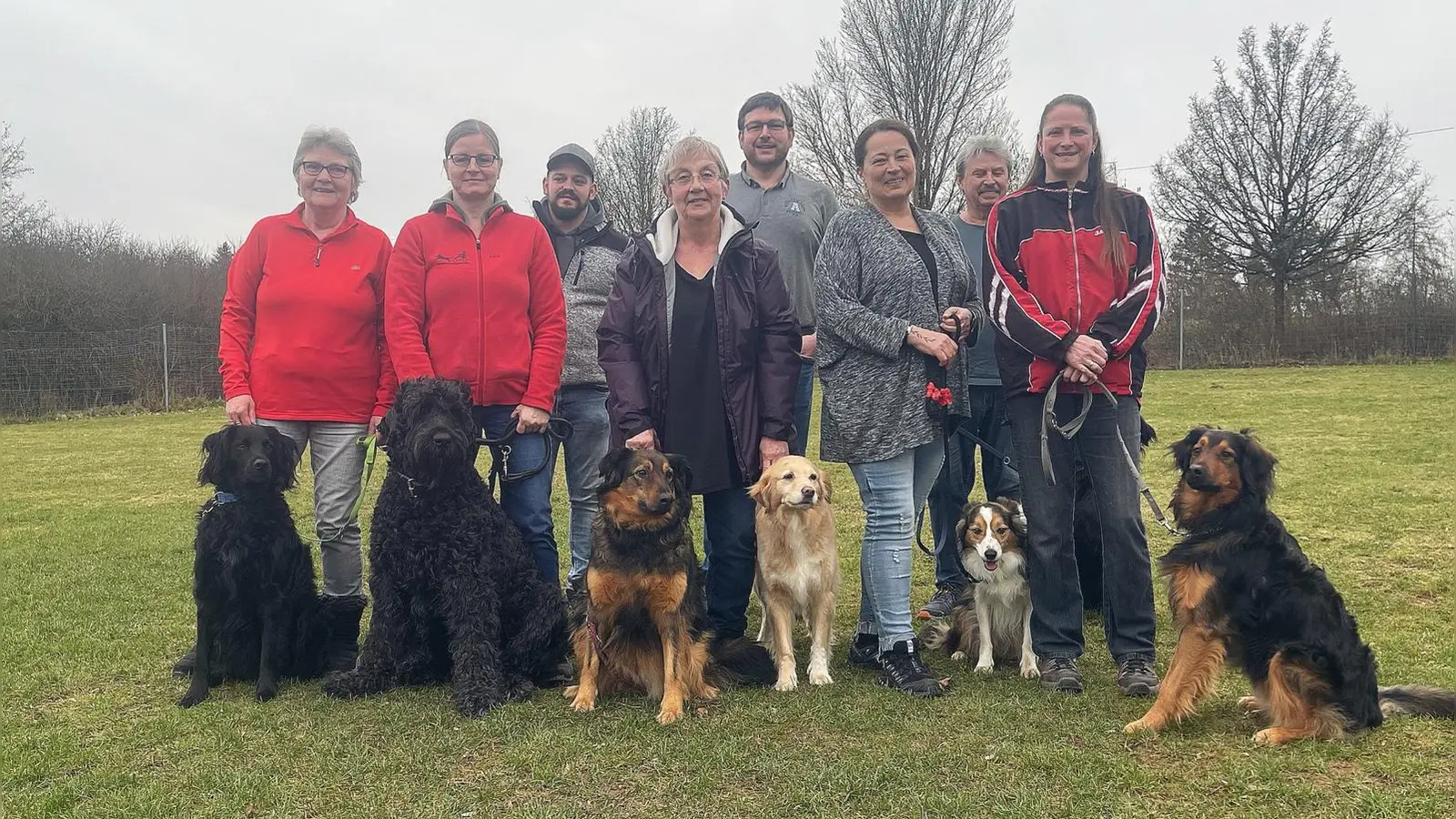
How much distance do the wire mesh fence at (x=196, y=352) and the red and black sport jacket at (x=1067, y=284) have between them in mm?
19432

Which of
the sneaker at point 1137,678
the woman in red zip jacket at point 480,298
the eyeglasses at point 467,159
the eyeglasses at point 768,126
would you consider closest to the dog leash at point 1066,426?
the sneaker at point 1137,678

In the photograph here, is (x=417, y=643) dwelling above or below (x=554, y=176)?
below

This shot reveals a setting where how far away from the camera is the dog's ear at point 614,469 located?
3729 mm

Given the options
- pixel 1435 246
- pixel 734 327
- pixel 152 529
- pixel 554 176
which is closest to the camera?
pixel 734 327

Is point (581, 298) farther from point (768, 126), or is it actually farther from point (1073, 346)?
point (1073, 346)

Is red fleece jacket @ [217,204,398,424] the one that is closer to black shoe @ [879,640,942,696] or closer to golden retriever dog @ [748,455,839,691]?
golden retriever dog @ [748,455,839,691]

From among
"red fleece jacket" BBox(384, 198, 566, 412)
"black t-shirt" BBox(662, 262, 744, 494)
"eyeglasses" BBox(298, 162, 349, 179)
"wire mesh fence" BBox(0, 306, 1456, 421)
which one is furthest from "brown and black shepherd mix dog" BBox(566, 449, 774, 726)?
"wire mesh fence" BBox(0, 306, 1456, 421)

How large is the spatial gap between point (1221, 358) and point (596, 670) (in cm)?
2690

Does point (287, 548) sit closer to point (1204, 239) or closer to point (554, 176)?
point (554, 176)

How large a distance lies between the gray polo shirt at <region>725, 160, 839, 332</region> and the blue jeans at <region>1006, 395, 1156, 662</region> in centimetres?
142

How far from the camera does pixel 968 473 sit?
205 inches

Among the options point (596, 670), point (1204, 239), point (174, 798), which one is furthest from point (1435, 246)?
point (174, 798)

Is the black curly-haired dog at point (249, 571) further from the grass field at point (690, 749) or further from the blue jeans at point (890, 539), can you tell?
the blue jeans at point (890, 539)

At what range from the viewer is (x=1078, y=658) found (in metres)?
4.16
